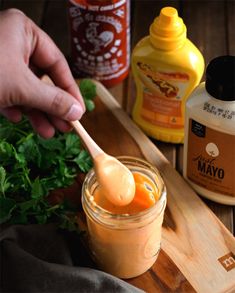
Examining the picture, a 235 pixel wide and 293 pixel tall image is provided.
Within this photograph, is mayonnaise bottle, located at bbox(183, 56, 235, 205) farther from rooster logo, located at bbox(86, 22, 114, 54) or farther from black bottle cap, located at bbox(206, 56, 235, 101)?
rooster logo, located at bbox(86, 22, 114, 54)

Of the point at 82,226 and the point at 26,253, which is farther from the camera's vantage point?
the point at 82,226

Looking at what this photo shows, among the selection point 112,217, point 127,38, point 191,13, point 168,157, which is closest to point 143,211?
point 112,217

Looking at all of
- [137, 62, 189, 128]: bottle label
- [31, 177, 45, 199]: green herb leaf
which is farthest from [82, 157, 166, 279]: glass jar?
[137, 62, 189, 128]: bottle label

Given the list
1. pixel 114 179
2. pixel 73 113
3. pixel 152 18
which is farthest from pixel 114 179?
pixel 152 18

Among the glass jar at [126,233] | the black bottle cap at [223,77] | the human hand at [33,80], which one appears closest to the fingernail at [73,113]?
the human hand at [33,80]

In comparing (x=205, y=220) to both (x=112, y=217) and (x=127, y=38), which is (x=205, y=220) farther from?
(x=127, y=38)

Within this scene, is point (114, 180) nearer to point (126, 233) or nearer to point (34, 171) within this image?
point (126, 233)
